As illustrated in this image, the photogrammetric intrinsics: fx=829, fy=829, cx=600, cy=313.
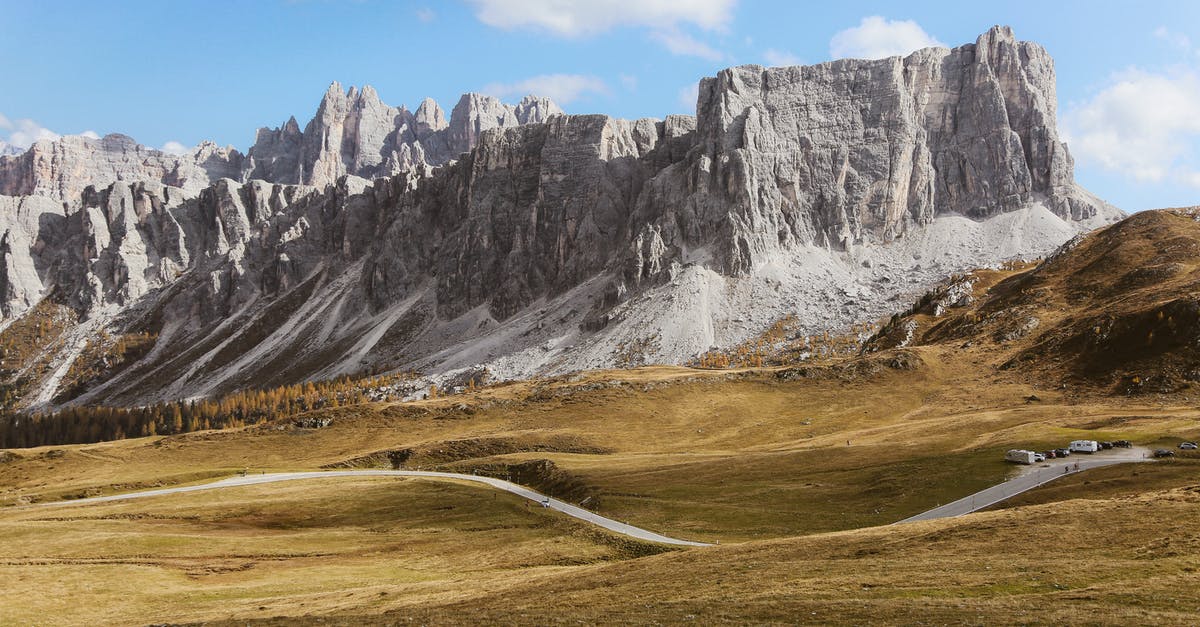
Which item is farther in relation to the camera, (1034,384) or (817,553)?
(1034,384)

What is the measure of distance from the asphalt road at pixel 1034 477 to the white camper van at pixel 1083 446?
347 millimetres

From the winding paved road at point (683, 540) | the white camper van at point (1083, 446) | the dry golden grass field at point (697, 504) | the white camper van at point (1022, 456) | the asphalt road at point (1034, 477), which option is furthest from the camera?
the white camper van at point (1083, 446)

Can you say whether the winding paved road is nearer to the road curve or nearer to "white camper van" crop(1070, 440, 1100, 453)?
the road curve

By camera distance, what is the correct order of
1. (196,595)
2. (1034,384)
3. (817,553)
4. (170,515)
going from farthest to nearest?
(1034,384), (170,515), (196,595), (817,553)

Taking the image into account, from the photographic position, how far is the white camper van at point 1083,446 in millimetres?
69569

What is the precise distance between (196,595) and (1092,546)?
4604 centimetres

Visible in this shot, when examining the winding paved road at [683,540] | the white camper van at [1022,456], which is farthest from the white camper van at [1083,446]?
the white camper van at [1022,456]

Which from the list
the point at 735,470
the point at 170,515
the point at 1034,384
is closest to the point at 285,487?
the point at 170,515

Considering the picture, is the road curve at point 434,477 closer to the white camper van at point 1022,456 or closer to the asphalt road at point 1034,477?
the asphalt road at point 1034,477

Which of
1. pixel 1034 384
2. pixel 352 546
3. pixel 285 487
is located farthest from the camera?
pixel 1034 384

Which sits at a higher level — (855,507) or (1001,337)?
(1001,337)

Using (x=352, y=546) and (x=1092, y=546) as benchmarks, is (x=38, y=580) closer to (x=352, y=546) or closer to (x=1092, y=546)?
(x=352, y=546)

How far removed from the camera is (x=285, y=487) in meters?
85.8

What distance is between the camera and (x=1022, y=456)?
224 feet
